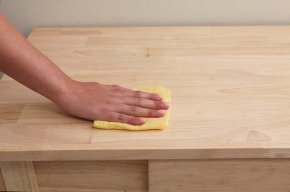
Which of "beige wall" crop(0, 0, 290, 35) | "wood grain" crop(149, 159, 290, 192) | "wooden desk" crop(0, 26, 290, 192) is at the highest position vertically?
"beige wall" crop(0, 0, 290, 35)

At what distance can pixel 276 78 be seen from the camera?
0.66 metres

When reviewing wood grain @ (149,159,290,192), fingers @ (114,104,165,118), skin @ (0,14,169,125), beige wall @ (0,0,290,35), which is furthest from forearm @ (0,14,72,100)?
beige wall @ (0,0,290,35)

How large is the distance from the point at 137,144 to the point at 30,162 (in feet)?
0.58

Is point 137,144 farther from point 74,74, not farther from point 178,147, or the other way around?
point 74,74

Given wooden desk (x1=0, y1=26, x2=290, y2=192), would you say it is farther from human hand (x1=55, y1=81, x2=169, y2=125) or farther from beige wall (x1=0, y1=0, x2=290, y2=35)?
beige wall (x1=0, y1=0, x2=290, y2=35)

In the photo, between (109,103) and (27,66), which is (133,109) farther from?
(27,66)

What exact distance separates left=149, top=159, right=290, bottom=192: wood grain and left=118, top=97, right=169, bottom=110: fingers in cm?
10

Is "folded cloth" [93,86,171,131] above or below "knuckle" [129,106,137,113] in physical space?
below

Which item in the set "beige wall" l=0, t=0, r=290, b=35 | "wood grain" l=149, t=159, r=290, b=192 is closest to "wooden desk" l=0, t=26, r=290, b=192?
"wood grain" l=149, t=159, r=290, b=192

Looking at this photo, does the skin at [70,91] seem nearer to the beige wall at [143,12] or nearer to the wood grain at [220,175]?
the wood grain at [220,175]

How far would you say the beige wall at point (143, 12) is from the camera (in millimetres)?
862

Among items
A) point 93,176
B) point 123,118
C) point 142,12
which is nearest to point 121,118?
point 123,118

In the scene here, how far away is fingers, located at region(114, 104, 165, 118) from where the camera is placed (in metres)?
0.58

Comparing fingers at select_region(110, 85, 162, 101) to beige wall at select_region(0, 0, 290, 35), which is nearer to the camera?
fingers at select_region(110, 85, 162, 101)
